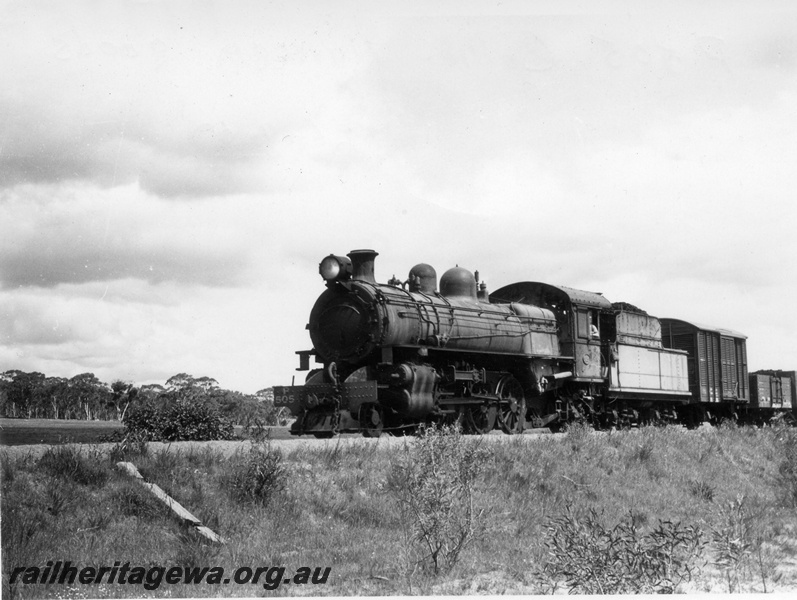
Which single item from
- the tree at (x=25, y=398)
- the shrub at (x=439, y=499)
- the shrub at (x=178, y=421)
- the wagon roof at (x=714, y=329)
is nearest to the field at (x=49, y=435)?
the shrub at (x=178, y=421)

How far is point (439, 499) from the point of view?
29.8 feet

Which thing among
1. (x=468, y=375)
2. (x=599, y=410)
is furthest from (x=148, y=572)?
(x=599, y=410)

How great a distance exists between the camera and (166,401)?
16141 millimetres

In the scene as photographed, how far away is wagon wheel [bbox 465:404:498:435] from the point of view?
17219 millimetres

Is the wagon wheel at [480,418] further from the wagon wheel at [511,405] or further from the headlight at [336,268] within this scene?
the headlight at [336,268]

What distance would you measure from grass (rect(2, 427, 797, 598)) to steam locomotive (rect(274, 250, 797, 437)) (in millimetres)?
2507

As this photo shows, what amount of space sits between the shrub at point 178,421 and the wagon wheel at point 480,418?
5.37 meters

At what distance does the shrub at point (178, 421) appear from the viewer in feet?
51.5

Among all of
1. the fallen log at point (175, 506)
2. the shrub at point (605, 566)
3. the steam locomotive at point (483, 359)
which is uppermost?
the steam locomotive at point (483, 359)

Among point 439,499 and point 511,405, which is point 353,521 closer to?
point 439,499

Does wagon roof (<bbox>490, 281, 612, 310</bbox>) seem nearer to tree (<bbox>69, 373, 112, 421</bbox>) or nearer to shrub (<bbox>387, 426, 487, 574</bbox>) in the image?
shrub (<bbox>387, 426, 487, 574</bbox>)

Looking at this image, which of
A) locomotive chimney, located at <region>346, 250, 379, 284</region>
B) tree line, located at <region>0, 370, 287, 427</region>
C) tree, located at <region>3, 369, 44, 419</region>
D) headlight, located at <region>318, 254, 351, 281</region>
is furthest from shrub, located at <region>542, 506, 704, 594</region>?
tree, located at <region>3, 369, 44, 419</region>

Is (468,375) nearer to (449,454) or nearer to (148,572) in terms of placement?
(449,454)

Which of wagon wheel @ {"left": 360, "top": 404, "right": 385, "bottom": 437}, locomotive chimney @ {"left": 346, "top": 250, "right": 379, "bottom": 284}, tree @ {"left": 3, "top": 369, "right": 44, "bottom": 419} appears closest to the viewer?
wagon wheel @ {"left": 360, "top": 404, "right": 385, "bottom": 437}
